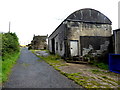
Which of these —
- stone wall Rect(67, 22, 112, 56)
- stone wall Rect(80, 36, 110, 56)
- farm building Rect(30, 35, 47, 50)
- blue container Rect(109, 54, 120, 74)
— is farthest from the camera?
farm building Rect(30, 35, 47, 50)

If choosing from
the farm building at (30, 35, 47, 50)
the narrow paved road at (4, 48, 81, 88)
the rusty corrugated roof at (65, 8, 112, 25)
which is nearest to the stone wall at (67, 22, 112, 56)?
the rusty corrugated roof at (65, 8, 112, 25)

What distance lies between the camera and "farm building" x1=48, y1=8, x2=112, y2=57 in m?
11.0

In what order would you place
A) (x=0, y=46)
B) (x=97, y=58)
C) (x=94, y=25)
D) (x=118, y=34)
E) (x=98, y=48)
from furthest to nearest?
(x=94, y=25)
(x=98, y=48)
(x=97, y=58)
(x=118, y=34)
(x=0, y=46)

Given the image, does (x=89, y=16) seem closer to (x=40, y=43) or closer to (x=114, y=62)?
(x=114, y=62)

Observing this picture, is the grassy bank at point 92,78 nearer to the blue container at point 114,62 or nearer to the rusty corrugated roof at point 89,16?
the blue container at point 114,62

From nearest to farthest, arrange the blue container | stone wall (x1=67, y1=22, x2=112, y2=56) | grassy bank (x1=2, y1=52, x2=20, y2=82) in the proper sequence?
grassy bank (x1=2, y1=52, x2=20, y2=82), the blue container, stone wall (x1=67, y1=22, x2=112, y2=56)

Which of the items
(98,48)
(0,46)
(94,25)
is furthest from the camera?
(94,25)

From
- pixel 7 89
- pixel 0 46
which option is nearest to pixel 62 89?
pixel 7 89

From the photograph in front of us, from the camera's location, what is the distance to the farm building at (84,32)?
1104 cm

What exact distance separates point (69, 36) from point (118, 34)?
5.82 m

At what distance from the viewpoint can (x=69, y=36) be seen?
40.8ft

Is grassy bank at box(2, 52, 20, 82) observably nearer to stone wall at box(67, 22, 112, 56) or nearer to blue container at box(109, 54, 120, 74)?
blue container at box(109, 54, 120, 74)

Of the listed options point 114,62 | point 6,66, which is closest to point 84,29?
point 114,62

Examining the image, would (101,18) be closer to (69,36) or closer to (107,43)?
(107,43)
